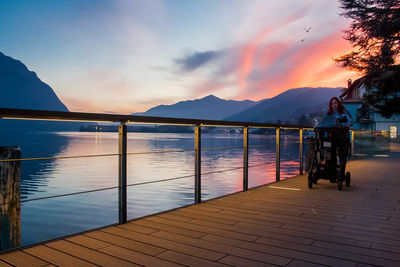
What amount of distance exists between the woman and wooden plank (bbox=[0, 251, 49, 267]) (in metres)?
4.10

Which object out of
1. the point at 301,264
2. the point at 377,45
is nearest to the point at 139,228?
the point at 301,264

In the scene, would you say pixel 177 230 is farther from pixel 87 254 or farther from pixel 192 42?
pixel 192 42

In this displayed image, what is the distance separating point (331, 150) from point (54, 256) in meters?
3.92

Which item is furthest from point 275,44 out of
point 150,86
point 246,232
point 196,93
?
point 150,86

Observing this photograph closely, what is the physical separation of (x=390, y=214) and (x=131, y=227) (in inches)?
102

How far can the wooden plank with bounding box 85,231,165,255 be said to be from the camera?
7.32 ft

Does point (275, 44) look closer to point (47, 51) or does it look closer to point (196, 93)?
point (196, 93)

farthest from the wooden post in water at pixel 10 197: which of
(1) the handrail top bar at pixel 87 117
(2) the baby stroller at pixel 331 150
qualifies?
(2) the baby stroller at pixel 331 150

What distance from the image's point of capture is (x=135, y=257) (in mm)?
2104

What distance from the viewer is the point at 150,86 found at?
4762cm

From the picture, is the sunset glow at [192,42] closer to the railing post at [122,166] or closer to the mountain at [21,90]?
the railing post at [122,166]

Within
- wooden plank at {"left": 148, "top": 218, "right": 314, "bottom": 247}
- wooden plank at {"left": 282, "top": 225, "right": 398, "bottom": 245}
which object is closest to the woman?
wooden plank at {"left": 282, "top": 225, "right": 398, "bottom": 245}

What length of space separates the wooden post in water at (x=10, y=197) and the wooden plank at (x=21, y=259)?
0.95ft

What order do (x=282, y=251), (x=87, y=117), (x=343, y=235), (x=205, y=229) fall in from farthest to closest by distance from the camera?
1. (x=205, y=229)
2. (x=343, y=235)
3. (x=87, y=117)
4. (x=282, y=251)
